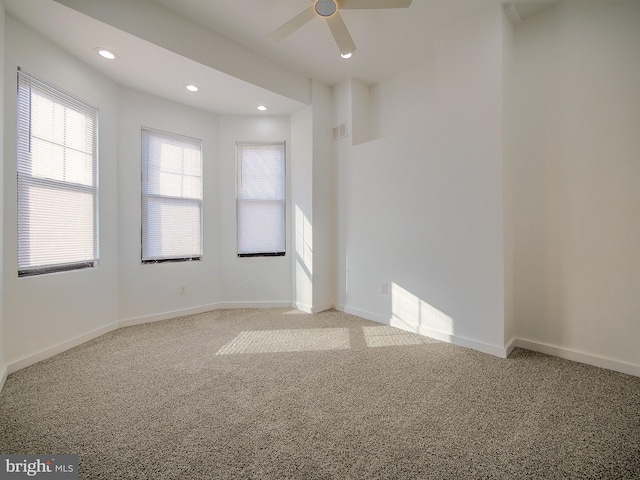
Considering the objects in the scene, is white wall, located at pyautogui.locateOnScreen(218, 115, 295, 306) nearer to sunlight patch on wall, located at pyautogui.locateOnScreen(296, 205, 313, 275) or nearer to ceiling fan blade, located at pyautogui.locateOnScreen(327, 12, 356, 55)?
sunlight patch on wall, located at pyautogui.locateOnScreen(296, 205, 313, 275)

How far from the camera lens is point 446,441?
1.57m

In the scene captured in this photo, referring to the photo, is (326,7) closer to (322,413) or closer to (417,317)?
(322,413)

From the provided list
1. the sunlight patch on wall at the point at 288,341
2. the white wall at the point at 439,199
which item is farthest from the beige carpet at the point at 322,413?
the white wall at the point at 439,199

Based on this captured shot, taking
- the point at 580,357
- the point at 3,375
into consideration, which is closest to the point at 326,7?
the point at 580,357

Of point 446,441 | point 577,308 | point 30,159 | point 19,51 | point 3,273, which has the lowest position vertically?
point 446,441

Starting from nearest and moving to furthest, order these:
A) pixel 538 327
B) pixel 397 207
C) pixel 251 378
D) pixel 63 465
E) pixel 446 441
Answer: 1. pixel 63 465
2. pixel 446 441
3. pixel 251 378
4. pixel 538 327
5. pixel 397 207

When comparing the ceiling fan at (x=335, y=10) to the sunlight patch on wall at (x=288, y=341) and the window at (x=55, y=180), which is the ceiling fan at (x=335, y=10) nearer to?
the window at (x=55, y=180)

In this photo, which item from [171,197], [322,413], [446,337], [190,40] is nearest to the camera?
[322,413]

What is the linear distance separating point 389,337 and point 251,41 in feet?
11.6

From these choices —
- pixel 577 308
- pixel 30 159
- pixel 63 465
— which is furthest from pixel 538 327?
pixel 30 159

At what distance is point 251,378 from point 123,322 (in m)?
2.17

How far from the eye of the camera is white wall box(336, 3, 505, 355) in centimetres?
264

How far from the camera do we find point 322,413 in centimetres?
182

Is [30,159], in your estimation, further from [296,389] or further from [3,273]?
[296,389]
